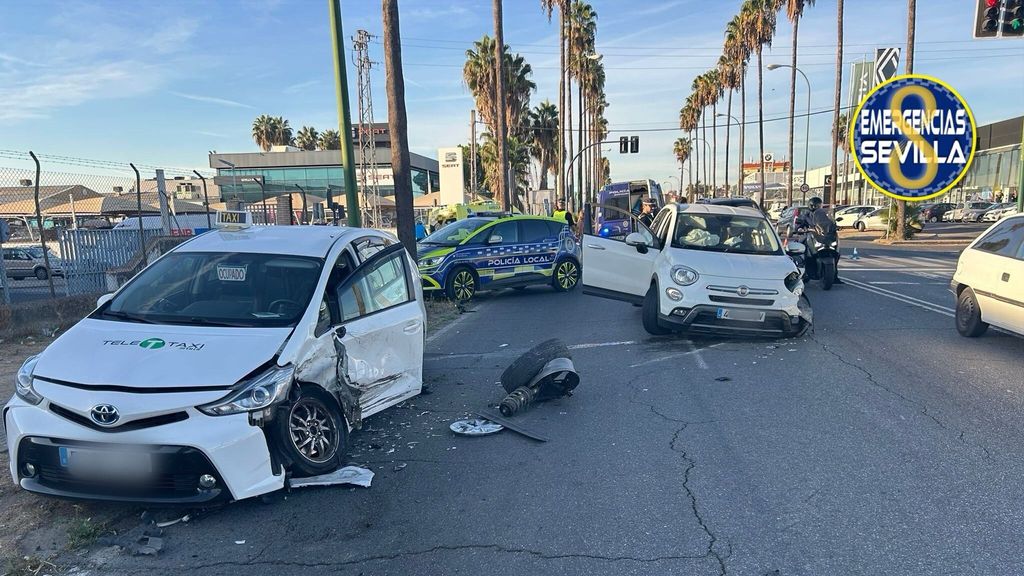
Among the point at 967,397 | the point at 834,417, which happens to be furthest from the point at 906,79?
the point at 834,417

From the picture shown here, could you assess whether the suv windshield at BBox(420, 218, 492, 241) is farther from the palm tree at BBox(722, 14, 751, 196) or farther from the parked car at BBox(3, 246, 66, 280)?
the palm tree at BBox(722, 14, 751, 196)

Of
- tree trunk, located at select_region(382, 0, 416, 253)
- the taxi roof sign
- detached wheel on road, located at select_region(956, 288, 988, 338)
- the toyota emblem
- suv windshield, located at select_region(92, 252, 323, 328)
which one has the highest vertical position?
tree trunk, located at select_region(382, 0, 416, 253)

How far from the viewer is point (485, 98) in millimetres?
45500

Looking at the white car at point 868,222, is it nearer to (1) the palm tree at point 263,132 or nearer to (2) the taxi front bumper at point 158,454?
(2) the taxi front bumper at point 158,454

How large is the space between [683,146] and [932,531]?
101 m

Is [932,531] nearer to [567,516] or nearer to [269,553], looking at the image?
[567,516]

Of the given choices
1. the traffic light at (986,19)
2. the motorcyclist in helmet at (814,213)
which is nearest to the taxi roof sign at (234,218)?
the motorcyclist in helmet at (814,213)

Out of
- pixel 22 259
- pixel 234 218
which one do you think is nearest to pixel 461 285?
pixel 234 218

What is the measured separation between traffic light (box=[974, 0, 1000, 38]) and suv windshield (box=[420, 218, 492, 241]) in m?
10.6

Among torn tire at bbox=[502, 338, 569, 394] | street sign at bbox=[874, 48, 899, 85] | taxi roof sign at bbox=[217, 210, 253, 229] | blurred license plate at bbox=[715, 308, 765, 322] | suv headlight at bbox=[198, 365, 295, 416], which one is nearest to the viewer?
suv headlight at bbox=[198, 365, 295, 416]

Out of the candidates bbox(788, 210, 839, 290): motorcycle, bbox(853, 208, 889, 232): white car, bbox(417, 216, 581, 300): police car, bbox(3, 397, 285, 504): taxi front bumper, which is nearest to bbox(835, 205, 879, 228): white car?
bbox(853, 208, 889, 232): white car

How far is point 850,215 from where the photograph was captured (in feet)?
133

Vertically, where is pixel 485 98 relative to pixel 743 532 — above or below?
above

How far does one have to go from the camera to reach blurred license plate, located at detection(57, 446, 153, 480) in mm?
3643
